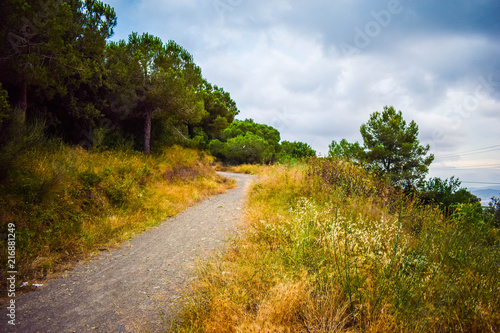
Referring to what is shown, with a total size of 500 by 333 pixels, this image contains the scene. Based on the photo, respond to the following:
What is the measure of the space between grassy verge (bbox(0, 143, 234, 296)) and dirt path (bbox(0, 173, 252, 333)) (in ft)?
1.69

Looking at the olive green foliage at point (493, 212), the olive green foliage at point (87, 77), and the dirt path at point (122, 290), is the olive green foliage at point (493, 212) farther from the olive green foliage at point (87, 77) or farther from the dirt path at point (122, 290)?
the olive green foliage at point (87, 77)

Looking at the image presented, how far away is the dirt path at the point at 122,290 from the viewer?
2.65m

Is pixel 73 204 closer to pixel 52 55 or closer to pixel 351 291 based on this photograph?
pixel 52 55

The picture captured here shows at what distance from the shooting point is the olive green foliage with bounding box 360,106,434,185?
68.8 ft

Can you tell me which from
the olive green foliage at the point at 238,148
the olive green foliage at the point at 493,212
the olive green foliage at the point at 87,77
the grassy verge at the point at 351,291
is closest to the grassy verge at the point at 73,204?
the olive green foliage at the point at 87,77

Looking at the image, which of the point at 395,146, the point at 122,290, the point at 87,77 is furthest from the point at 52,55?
the point at 395,146

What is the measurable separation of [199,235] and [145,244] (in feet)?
4.02

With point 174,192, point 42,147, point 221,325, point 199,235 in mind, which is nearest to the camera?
point 221,325

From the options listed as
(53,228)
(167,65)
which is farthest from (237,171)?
(53,228)

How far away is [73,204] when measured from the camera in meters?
5.39

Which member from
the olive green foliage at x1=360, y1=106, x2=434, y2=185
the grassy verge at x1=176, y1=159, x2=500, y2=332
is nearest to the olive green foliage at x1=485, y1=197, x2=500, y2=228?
the grassy verge at x1=176, y1=159, x2=500, y2=332

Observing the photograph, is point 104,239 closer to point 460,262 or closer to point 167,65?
point 460,262

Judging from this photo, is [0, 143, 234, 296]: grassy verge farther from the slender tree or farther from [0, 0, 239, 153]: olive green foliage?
the slender tree

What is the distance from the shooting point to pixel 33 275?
3590 millimetres
